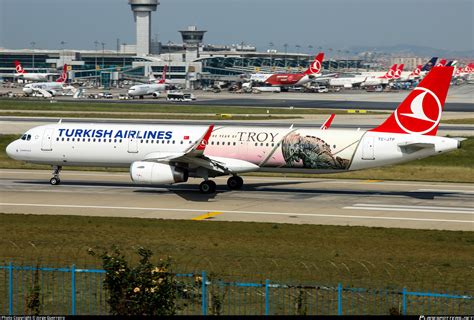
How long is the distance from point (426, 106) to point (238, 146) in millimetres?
11761

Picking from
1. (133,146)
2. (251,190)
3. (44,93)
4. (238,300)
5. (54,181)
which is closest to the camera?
(238,300)

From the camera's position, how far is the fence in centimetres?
2141

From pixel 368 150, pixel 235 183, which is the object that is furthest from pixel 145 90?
pixel 368 150

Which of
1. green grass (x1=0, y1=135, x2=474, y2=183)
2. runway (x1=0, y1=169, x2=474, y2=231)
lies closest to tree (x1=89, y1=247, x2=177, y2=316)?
runway (x1=0, y1=169, x2=474, y2=231)

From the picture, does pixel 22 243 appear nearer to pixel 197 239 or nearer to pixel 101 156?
pixel 197 239

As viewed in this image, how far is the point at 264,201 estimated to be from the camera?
→ 4647 cm

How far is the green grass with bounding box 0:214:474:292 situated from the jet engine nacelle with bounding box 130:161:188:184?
681cm

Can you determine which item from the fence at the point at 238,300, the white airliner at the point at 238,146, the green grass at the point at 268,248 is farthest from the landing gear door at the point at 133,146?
the fence at the point at 238,300

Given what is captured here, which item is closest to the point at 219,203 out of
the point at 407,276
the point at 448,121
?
the point at 407,276

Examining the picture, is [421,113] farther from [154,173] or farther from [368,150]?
[154,173]

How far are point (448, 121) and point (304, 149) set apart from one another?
186 feet

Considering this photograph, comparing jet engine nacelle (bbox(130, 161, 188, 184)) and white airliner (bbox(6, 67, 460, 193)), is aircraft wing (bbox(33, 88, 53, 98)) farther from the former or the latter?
jet engine nacelle (bbox(130, 161, 188, 184))

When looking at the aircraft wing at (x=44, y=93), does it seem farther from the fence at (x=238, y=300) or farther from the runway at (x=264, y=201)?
the fence at (x=238, y=300)

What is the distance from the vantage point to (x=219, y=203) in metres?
45.5
